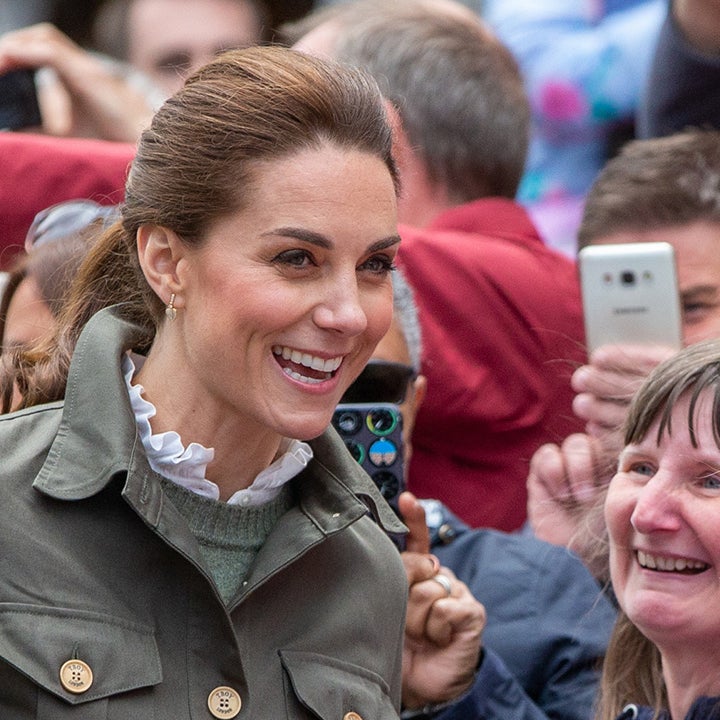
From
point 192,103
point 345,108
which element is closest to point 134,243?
point 192,103

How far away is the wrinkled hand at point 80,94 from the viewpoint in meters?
4.22

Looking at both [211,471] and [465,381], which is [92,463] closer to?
[211,471]

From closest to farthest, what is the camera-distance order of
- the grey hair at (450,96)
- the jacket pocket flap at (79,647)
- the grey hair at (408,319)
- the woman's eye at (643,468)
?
the jacket pocket flap at (79,647) < the woman's eye at (643,468) < the grey hair at (408,319) < the grey hair at (450,96)

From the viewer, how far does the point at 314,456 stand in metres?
2.46

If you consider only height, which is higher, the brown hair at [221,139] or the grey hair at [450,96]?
the brown hair at [221,139]

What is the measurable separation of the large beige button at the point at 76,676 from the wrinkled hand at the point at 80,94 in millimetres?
2423

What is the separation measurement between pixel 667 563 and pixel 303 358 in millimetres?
721

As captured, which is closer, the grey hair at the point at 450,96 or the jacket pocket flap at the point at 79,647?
the jacket pocket flap at the point at 79,647

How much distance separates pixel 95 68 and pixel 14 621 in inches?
106

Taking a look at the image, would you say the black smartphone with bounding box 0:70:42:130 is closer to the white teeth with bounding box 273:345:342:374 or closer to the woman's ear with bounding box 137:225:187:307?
the woman's ear with bounding box 137:225:187:307

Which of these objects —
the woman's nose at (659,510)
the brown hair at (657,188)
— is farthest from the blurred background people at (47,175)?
the woman's nose at (659,510)

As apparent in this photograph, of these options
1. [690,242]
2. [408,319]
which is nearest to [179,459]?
[408,319]

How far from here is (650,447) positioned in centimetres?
259

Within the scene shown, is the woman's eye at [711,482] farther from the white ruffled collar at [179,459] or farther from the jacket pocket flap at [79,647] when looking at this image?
the jacket pocket flap at [79,647]
